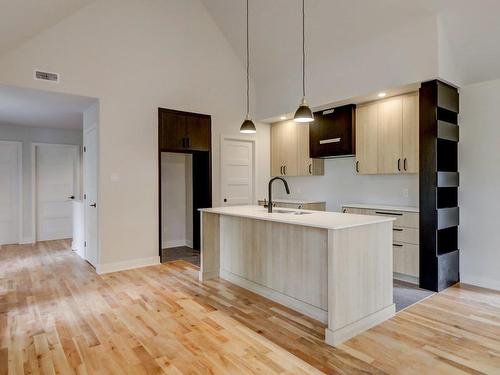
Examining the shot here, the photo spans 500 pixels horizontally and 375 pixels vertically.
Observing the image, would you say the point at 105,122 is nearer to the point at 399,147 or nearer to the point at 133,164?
the point at 133,164

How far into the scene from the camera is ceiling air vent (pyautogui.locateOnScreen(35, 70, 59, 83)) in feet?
13.6

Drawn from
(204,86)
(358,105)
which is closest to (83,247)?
(204,86)

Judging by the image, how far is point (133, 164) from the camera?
488 centimetres

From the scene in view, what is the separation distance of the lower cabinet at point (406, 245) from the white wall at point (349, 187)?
51 cm

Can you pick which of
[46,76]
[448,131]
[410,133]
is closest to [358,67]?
[410,133]

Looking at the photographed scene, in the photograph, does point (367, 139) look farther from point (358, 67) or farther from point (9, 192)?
point (9, 192)

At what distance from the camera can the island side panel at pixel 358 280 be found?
255 cm

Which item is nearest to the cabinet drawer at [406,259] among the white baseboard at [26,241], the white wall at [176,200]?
the white wall at [176,200]

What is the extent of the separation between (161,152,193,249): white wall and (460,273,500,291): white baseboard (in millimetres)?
4395

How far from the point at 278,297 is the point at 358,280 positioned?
956 mm

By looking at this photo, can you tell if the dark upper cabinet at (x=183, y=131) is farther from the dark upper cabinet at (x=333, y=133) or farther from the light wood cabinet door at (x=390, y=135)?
the light wood cabinet door at (x=390, y=135)

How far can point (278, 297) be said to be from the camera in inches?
133

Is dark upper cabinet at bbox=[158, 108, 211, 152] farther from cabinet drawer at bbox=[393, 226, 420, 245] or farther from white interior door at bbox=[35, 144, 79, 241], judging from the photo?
white interior door at bbox=[35, 144, 79, 241]

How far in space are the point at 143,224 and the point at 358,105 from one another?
363 cm
